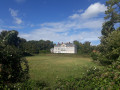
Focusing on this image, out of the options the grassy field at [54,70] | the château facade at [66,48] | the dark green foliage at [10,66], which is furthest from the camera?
the château facade at [66,48]

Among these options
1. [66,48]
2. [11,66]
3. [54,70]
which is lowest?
[54,70]

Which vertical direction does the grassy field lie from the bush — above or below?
below

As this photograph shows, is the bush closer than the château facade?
Yes

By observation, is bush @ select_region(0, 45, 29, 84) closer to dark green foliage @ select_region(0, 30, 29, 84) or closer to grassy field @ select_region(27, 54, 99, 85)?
dark green foliage @ select_region(0, 30, 29, 84)

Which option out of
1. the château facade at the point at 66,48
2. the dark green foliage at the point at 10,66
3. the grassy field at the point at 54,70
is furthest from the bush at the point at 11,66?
the château facade at the point at 66,48

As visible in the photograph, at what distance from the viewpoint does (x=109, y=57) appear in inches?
360

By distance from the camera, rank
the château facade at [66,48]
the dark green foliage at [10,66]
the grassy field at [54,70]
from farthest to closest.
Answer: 1. the château facade at [66,48]
2. the grassy field at [54,70]
3. the dark green foliage at [10,66]

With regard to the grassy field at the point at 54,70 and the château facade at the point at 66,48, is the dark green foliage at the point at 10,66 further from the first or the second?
the château facade at the point at 66,48

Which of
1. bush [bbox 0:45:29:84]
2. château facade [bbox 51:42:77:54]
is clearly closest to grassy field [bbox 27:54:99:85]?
bush [bbox 0:45:29:84]

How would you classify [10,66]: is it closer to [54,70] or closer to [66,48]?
[54,70]

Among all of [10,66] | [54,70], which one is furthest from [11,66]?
[54,70]

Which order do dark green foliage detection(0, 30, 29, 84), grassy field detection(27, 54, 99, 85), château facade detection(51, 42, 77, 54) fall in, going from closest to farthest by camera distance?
dark green foliage detection(0, 30, 29, 84) → grassy field detection(27, 54, 99, 85) → château facade detection(51, 42, 77, 54)

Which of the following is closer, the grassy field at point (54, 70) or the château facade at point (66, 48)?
the grassy field at point (54, 70)

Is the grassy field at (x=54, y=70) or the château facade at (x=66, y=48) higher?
the château facade at (x=66, y=48)
